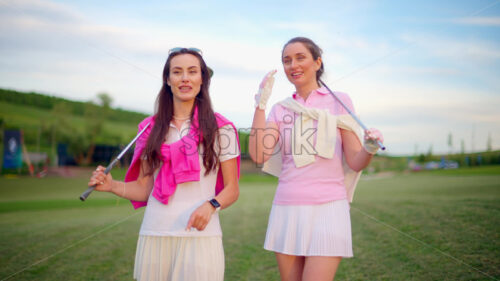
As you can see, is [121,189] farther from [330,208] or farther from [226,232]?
[226,232]

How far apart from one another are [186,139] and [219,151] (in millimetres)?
219

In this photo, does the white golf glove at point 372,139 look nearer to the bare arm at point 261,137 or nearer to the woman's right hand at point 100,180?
the bare arm at point 261,137

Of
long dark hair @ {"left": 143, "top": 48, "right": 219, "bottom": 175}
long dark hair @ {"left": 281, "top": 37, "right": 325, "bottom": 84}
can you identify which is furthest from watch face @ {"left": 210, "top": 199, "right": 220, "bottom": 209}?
long dark hair @ {"left": 281, "top": 37, "right": 325, "bottom": 84}

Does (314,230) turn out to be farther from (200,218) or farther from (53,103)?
(53,103)

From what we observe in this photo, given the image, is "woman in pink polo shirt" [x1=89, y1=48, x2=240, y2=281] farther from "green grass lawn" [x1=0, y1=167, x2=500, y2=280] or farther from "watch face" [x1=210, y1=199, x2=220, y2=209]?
"green grass lawn" [x1=0, y1=167, x2=500, y2=280]

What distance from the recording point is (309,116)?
2.93 m

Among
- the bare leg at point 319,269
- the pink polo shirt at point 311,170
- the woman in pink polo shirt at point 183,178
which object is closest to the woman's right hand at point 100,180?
the woman in pink polo shirt at point 183,178

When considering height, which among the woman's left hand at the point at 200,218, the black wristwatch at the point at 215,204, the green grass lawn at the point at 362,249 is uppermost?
the black wristwatch at the point at 215,204

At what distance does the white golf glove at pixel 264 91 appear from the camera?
297cm

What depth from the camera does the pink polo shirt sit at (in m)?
2.78

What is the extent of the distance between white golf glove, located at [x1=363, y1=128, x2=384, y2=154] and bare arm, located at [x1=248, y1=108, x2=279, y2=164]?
65 cm

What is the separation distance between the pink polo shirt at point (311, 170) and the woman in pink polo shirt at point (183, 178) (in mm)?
361

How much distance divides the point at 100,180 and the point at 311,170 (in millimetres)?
1339

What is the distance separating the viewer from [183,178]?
256cm
